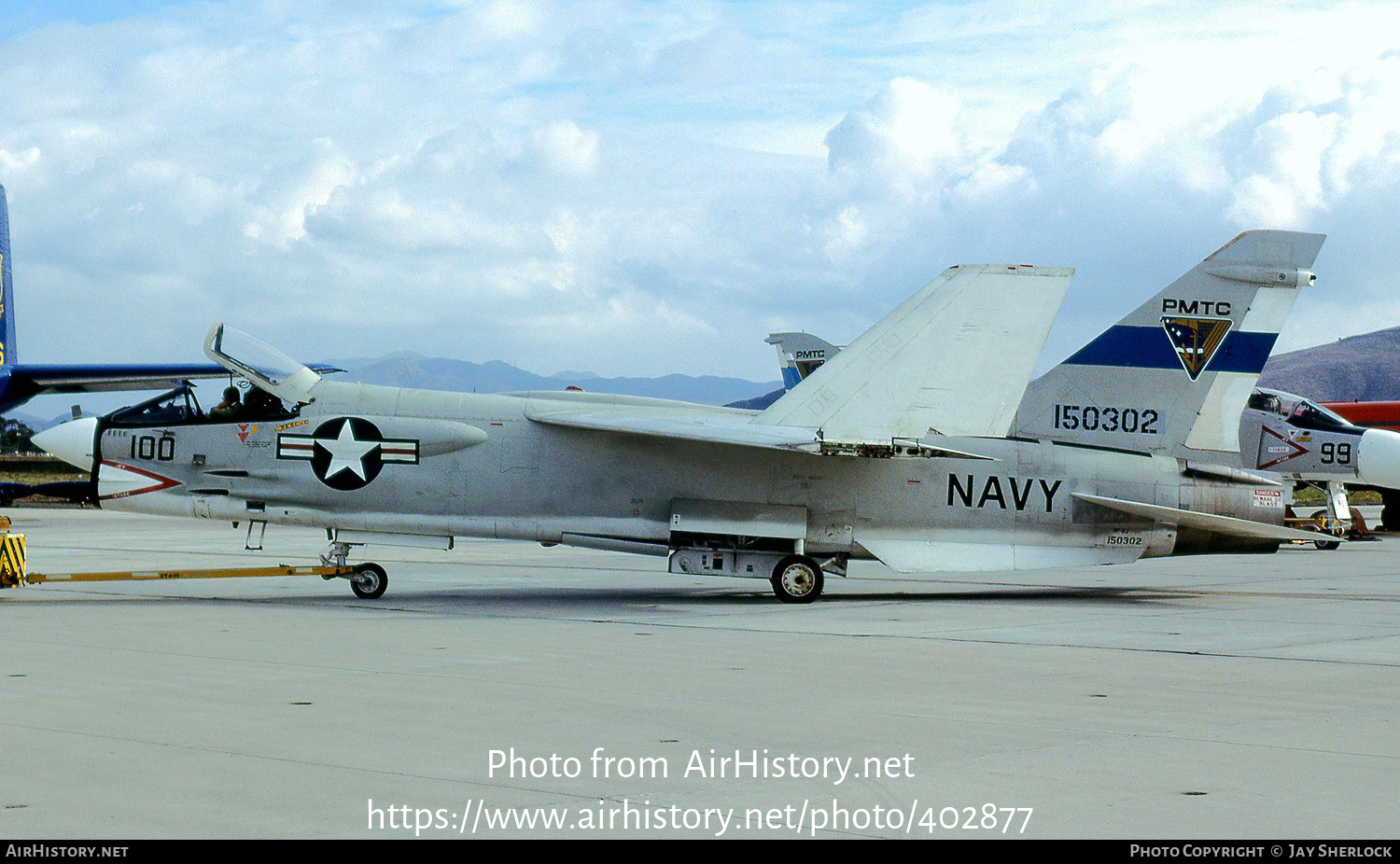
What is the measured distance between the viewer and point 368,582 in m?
15.7

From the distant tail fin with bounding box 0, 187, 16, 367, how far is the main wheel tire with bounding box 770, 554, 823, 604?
29.9 metres

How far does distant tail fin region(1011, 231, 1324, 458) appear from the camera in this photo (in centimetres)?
1623

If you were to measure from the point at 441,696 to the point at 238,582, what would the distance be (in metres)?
11.3

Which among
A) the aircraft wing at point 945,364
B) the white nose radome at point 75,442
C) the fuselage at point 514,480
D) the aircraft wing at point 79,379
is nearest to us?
the aircraft wing at point 945,364

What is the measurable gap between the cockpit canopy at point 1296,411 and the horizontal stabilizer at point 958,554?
1222cm

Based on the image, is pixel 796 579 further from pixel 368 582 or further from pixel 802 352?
pixel 802 352

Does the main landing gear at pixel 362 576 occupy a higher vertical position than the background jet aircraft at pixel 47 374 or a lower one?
lower

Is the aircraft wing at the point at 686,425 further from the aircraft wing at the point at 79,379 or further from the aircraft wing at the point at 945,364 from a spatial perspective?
the aircraft wing at the point at 79,379

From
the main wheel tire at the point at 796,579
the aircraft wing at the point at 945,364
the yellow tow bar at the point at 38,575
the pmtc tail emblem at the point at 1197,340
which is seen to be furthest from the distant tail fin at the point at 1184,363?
the yellow tow bar at the point at 38,575

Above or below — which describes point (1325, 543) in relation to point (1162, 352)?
below

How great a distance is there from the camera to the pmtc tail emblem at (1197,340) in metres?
16.2

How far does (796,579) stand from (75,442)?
8.77 m

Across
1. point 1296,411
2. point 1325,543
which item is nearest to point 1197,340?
point 1296,411

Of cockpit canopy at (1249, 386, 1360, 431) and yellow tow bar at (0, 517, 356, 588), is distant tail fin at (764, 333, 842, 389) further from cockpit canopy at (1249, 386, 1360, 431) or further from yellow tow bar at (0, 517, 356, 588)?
yellow tow bar at (0, 517, 356, 588)
